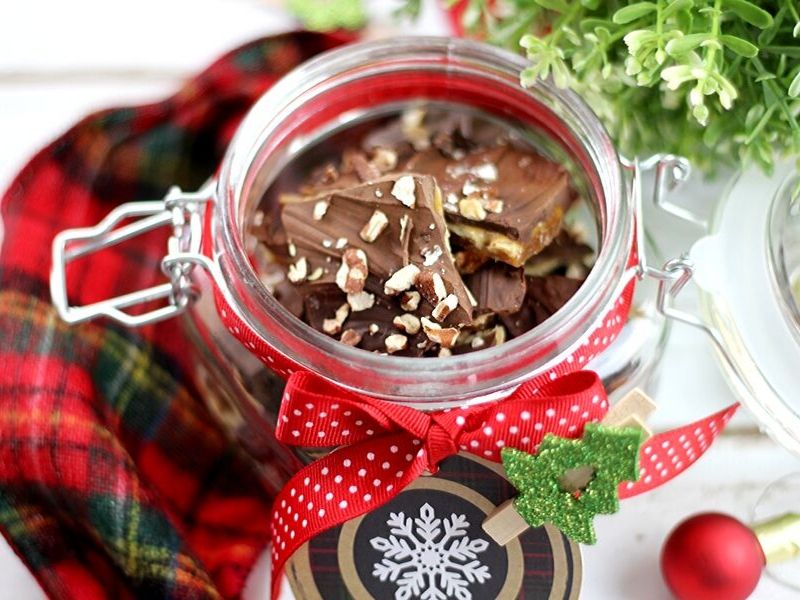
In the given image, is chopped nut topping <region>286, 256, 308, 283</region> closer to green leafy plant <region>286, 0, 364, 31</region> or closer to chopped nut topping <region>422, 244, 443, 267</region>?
chopped nut topping <region>422, 244, 443, 267</region>

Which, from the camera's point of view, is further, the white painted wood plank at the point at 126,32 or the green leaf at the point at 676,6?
the white painted wood plank at the point at 126,32

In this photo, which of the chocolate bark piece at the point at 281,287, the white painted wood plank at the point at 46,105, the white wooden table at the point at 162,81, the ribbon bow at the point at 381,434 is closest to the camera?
the ribbon bow at the point at 381,434

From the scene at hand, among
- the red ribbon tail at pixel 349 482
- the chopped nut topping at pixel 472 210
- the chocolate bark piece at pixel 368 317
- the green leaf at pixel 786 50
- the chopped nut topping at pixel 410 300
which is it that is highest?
the green leaf at pixel 786 50

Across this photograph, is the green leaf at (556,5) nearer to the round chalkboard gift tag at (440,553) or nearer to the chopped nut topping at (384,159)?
the chopped nut topping at (384,159)

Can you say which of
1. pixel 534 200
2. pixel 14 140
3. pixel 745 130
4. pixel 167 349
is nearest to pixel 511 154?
pixel 534 200

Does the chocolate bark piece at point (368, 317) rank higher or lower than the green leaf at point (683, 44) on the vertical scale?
lower

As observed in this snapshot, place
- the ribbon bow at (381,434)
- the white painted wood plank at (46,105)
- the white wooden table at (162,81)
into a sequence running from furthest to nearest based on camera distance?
the white painted wood plank at (46,105) < the white wooden table at (162,81) < the ribbon bow at (381,434)

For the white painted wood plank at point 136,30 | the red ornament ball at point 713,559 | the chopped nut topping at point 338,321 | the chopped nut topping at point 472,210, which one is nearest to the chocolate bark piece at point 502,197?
the chopped nut topping at point 472,210

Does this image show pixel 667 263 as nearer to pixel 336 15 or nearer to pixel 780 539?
pixel 780 539
